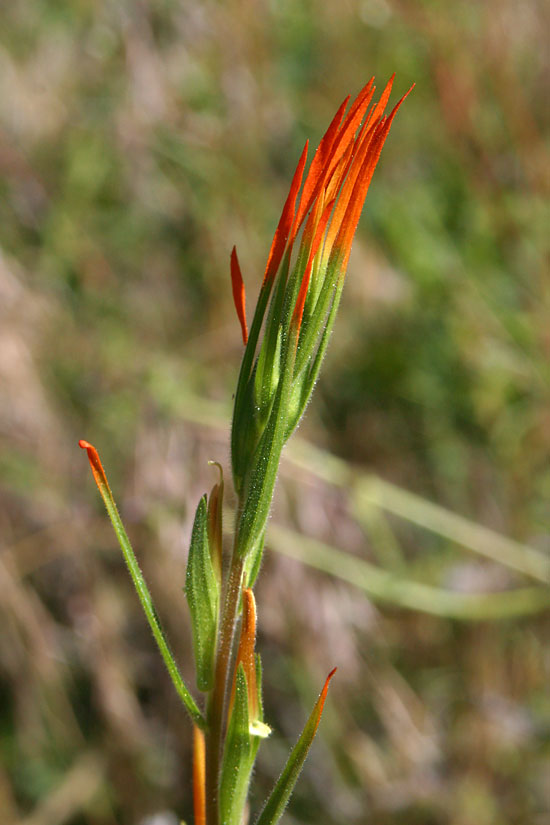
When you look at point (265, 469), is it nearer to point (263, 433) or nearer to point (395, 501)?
point (263, 433)

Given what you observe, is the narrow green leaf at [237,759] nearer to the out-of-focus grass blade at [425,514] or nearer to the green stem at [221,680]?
the green stem at [221,680]

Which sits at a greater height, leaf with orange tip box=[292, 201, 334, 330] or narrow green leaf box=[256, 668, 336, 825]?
leaf with orange tip box=[292, 201, 334, 330]

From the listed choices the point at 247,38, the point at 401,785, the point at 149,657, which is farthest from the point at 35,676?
the point at 247,38

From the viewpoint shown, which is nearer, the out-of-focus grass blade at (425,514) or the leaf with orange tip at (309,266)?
the leaf with orange tip at (309,266)

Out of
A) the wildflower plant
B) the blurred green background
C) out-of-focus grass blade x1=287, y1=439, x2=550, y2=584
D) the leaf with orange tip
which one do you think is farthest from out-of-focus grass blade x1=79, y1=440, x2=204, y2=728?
out-of-focus grass blade x1=287, y1=439, x2=550, y2=584

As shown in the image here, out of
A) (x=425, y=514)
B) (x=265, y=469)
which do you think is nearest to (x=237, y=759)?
(x=265, y=469)

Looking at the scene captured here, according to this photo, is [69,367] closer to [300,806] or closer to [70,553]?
[70,553]

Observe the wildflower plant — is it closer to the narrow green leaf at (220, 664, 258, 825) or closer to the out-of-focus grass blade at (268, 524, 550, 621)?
the narrow green leaf at (220, 664, 258, 825)

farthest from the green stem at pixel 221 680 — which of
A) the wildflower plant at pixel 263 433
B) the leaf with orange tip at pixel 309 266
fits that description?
the leaf with orange tip at pixel 309 266
